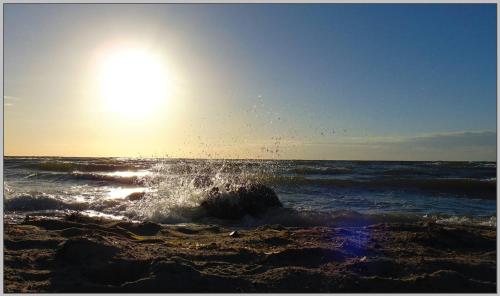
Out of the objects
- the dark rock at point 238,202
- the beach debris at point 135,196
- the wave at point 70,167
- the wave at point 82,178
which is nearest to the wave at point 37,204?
the beach debris at point 135,196

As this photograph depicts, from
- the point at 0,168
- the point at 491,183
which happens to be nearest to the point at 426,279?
the point at 0,168

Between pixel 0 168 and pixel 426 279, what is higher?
pixel 0 168

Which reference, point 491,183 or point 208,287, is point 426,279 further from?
point 491,183

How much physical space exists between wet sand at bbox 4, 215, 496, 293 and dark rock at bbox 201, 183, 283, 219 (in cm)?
275

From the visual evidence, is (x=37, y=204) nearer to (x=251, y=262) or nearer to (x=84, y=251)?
(x=84, y=251)

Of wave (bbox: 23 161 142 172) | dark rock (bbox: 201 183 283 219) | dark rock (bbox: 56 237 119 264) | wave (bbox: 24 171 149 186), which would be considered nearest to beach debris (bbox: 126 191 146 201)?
dark rock (bbox: 201 183 283 219)

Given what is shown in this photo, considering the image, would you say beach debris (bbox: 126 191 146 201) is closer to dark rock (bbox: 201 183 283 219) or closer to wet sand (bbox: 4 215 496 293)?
dark rock (bbox: 201 183 283 219)

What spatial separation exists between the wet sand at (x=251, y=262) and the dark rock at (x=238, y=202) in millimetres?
2752

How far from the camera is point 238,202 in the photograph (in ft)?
31.1

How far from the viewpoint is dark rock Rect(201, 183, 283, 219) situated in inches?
367

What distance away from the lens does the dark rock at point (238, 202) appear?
9.31m

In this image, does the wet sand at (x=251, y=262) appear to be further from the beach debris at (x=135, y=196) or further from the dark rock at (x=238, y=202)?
the beach debris at (x=135, y=196)

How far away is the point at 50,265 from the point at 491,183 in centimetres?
2097

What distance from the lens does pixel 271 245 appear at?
5758mm
